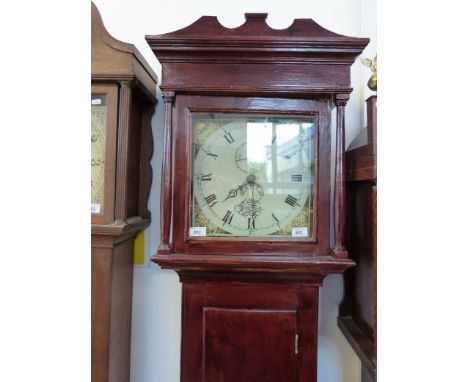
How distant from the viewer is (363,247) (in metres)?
0.95

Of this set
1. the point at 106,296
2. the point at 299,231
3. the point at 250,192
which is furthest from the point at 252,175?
the point at 106,296

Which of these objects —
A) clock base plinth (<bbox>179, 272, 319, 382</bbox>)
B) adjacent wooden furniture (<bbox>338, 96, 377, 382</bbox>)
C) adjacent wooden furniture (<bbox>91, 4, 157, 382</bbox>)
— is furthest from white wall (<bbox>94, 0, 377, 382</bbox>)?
clock base plinth (<bbox>179, 272, 319, 382</bbox>)

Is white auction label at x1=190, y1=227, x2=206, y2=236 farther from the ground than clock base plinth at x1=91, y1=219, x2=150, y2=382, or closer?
farther from the ground

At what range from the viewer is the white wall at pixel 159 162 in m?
1.10

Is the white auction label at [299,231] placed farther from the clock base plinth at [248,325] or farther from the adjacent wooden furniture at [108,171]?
the adjacent wooden furniture at [108,171]

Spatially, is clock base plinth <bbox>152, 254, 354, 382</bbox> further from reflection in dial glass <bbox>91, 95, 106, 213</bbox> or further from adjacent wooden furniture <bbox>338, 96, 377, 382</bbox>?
reflection in dial glass <bbox>91, 95, 106, 213</bbox>

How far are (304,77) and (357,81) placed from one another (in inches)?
16.9

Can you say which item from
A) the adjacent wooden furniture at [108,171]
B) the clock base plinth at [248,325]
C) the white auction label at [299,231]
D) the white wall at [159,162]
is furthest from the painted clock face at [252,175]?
the white wall at [159,162]

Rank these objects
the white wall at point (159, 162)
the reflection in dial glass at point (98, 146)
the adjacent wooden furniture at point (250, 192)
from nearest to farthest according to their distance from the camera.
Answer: the adjacent wooden furniture at point (250, 192) → the reflection in dial glass at point (98, 146) → the white wall at point (159, 162)

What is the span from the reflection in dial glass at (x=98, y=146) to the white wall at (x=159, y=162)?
A: 0.81 ft

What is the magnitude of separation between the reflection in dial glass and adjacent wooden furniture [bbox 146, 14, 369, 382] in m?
0.22

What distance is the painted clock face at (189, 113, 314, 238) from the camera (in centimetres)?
84

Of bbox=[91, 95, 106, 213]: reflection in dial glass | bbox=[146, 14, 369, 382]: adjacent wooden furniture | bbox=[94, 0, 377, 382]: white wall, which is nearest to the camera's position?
bbox=[146, 14, 369, 382]: adjacent wooden furniture
